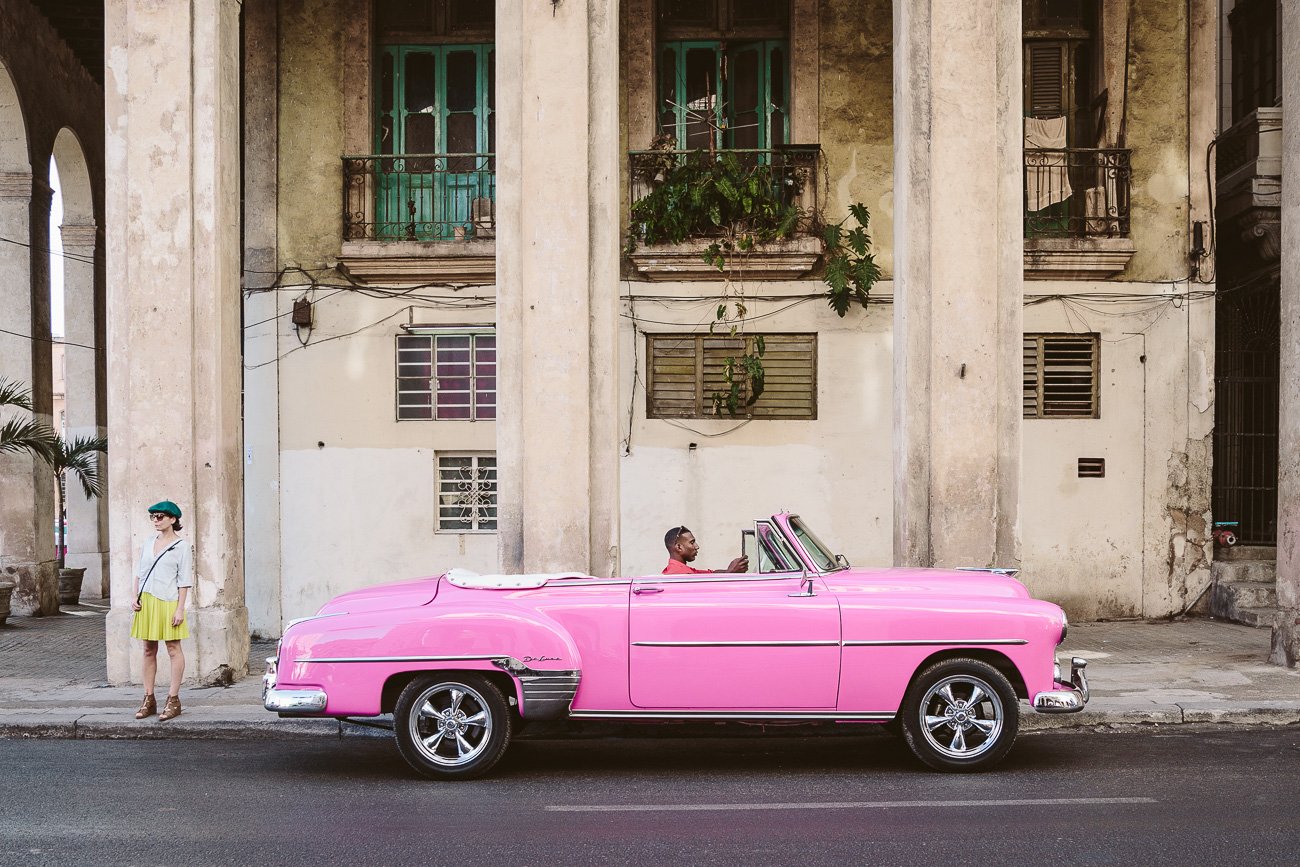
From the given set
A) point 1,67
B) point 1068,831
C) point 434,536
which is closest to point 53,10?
point 1,67

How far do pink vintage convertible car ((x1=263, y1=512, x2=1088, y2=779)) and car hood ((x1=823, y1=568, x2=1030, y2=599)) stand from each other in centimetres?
6

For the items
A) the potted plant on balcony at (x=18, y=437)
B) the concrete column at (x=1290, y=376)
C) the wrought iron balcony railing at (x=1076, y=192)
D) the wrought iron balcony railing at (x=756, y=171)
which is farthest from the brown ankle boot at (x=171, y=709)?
the wrought iron balcony railing at (x=1076, y=192)

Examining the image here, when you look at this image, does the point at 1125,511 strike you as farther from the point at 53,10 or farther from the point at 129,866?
the point at 53,10

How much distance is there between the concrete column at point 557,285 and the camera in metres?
9.95

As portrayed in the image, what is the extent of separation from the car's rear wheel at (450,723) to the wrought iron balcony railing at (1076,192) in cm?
929

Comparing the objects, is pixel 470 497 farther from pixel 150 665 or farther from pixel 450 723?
pixel 450 723

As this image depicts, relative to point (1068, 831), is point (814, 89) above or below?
above

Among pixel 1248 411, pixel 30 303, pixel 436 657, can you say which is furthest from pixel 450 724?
pixel 30 303

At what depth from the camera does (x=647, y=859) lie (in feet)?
17.2

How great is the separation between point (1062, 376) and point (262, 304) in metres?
→ 9.43

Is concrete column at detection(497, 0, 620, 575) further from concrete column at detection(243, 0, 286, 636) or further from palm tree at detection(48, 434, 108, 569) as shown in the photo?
palm tree at detection(48, 434, 108, 569)

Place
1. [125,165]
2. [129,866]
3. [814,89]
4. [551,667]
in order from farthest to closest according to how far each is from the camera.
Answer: [814,89], [125,165], [551,667], [129,866]

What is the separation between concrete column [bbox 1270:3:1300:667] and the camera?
1020cm

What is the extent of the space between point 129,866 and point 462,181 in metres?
9.96
